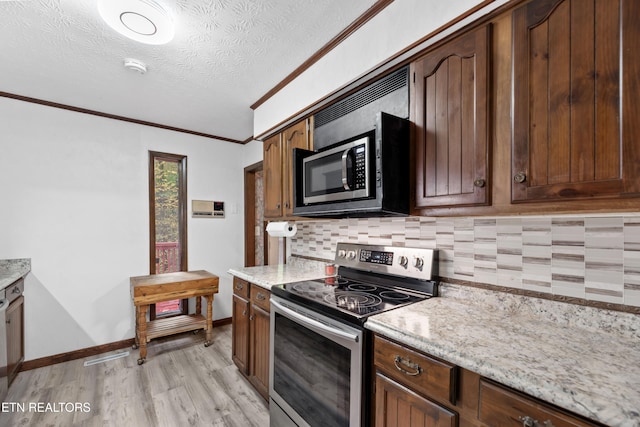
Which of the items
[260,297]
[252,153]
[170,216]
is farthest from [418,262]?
[170,216]

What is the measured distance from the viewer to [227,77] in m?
2.18

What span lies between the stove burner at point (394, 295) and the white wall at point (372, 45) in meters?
1.22

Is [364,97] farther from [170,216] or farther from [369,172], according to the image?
[170,216]

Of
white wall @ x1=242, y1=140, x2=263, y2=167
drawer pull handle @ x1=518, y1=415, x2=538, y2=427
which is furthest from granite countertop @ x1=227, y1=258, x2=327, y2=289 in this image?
white wall @ x1=242, y1=140, x2=263, y2=167

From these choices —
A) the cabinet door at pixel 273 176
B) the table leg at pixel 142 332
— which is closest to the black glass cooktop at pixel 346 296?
the cabinet door at pixel 273 176

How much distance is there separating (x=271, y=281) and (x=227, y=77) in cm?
158

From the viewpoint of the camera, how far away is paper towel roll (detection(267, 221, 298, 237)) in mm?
2520

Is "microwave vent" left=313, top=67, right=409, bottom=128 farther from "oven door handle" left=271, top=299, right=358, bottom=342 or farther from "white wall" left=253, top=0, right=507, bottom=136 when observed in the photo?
"oven door handle" left=271, top=299, right=358, bottom=342

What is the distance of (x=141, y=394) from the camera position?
219cm

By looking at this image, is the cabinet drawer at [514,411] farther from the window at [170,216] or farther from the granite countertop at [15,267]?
the window at [170,216]

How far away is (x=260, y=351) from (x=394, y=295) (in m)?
1.12

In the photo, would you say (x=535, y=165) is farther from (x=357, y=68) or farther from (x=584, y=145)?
(x=357, y=68)

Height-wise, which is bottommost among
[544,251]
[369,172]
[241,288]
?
[241,288]

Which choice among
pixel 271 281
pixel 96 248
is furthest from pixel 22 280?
pixel 271 281
